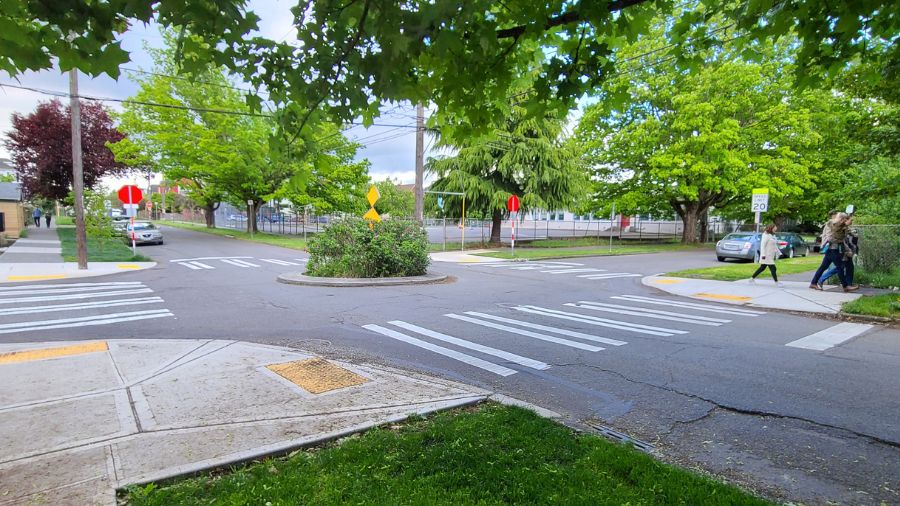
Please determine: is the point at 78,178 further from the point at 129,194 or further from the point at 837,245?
the point at 837,245

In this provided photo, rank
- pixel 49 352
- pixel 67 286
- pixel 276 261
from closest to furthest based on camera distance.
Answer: pixel 49 352, pixel 67 286, pixel 276 261

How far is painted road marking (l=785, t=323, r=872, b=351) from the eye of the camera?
690cm

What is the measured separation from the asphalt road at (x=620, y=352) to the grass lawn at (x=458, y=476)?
2.10 feet

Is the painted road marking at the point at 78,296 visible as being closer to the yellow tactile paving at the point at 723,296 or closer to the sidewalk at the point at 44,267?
the sidewalk at the point at 44,267

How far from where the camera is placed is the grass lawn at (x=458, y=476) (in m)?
2.75

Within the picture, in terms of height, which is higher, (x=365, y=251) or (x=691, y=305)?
(x=365, y=251)

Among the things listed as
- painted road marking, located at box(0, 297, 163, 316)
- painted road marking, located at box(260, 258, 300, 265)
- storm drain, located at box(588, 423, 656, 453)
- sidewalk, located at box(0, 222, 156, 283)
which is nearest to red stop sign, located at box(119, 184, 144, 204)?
sidewalk, located at box(0, 222, 156, 283)

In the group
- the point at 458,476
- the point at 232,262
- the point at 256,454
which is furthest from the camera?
the point at 232,262

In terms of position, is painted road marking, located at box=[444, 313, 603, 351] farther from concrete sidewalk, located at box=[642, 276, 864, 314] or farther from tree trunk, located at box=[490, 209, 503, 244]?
tree trunk, located at box=[490, 209, 503, 244]

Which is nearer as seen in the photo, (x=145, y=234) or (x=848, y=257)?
(x=848, y=257)

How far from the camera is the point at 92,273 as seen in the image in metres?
14.6

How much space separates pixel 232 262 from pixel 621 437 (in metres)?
18.2

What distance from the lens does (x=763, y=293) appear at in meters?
11.7

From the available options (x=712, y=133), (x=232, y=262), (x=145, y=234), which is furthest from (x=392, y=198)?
(x=232, y=262)
